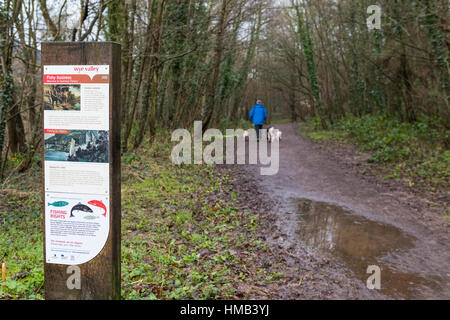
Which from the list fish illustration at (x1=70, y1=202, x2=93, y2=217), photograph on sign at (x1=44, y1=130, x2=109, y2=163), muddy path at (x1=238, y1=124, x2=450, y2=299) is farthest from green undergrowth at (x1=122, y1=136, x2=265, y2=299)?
photograph on sign at (x1=44, y1=130, x2=109, y2=163)

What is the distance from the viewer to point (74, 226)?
12.3 feet

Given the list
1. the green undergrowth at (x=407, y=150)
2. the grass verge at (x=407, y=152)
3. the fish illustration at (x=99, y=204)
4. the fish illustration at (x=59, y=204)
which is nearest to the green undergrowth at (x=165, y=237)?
the fish illustration at (x=59, y=204)

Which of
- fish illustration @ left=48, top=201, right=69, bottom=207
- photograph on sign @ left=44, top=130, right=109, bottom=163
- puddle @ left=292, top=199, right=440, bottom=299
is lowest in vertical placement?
puddle @ left=292, top=199, right=440, bottom=299

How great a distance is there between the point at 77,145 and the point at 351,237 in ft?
16.4

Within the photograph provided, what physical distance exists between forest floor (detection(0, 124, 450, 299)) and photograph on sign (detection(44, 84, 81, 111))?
210 cm

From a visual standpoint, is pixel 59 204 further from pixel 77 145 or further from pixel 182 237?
pixel 182 237

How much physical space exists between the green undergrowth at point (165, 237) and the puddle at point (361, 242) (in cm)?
108

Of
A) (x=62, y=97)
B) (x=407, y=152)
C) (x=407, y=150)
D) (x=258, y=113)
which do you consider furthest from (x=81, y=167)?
(x=258, y=113)

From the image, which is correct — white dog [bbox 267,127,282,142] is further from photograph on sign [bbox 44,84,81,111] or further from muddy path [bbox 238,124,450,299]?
photograph on sign [bbox 44,84,81,111]

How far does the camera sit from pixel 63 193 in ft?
12.3

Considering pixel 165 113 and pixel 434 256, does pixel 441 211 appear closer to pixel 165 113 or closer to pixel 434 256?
pixel 434 256

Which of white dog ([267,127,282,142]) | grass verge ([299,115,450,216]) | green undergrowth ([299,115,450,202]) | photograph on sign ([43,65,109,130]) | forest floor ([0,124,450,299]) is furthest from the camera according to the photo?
white dog ([267,127,282,142])

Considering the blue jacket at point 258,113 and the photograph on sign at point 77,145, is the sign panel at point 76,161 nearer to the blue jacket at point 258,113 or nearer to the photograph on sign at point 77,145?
the photograph on sign at point 77,145

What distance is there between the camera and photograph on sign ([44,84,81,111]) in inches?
144
